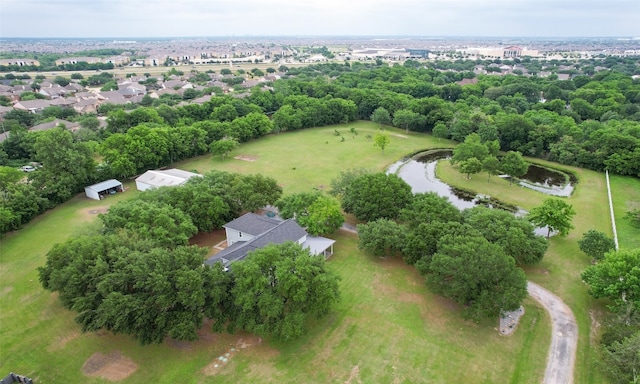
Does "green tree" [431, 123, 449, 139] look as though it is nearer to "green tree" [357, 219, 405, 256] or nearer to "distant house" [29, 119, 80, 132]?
"green tree" [357, 219, 405, 256]

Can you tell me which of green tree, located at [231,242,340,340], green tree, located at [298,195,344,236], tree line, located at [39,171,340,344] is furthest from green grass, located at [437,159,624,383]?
green tree, located at [298,195,344,236]

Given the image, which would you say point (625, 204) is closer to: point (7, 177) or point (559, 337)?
point (559, 337)

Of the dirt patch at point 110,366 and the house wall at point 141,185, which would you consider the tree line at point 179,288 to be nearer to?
the dirt patch at point 110,366

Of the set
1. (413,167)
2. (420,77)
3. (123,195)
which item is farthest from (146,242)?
(420,77)

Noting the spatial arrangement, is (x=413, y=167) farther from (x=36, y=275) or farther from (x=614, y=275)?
(x=36, y=275)

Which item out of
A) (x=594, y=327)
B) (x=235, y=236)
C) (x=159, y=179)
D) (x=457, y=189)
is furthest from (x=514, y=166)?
(x=159, y=179)

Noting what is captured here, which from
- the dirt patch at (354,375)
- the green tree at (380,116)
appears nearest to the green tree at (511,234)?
the dirt patch at (354,375)
